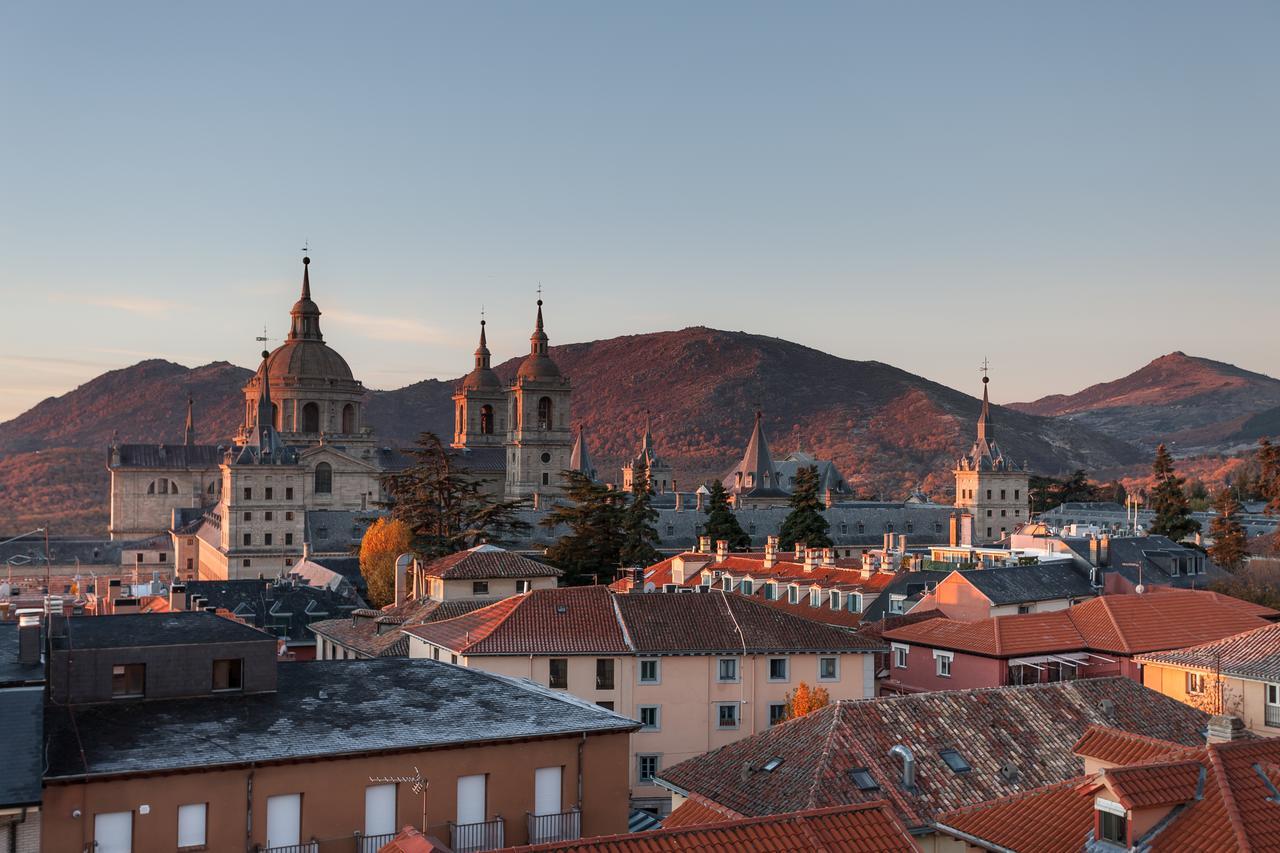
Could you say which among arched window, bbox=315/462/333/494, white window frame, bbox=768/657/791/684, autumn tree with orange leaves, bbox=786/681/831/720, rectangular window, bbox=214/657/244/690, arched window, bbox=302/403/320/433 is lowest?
autumn tree with orange leaves, bbox=786/681/831/720

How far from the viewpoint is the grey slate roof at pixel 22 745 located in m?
17.7

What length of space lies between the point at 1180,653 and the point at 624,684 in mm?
15252

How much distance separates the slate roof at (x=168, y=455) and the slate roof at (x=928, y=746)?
10129cm

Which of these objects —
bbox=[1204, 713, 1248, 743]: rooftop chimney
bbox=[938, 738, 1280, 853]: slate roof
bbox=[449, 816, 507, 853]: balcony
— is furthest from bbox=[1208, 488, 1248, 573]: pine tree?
bbox=[449, 816, 507, 853]: balcony

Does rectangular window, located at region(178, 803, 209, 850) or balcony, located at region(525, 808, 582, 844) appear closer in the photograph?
rectangular window, located at region(178, 803, 209, 850)

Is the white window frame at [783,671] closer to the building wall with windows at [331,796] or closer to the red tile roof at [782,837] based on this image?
the building wall with windows at [331,796]

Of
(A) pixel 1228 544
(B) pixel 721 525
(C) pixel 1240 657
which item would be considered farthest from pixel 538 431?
(C) pixel 1240 657

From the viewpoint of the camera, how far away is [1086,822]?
19312mm

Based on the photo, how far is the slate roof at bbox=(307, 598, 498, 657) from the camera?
41531mm

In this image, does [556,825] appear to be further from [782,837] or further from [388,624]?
[388,624]

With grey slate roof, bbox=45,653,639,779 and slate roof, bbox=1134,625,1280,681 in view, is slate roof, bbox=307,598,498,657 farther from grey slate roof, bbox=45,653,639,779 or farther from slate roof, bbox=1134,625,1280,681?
slate roof, bbox=1134,625,1280,681

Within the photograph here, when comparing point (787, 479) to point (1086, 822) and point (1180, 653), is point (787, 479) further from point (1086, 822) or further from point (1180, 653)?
point (1086, 822)

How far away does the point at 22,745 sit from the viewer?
60.1 ft

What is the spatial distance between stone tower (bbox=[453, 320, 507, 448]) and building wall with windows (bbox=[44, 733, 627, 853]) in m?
108
